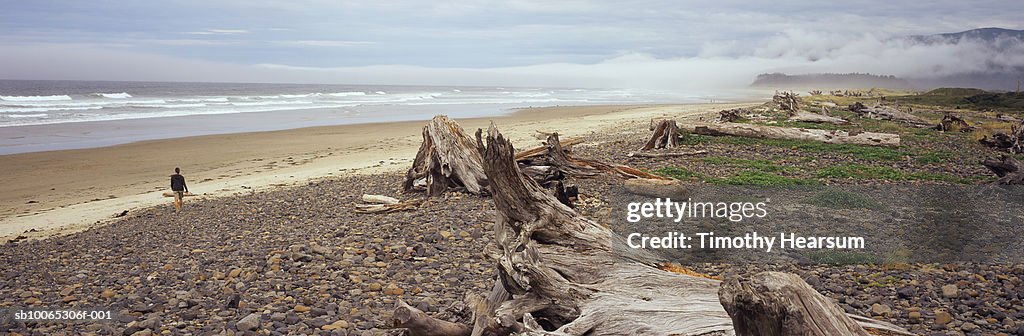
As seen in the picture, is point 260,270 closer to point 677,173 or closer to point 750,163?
point 677,173

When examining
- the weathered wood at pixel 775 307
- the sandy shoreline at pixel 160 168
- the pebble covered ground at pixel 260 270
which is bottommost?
the sandy shoreline at pixel 160 168

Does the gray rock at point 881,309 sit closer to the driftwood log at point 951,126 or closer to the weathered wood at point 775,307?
the weathered wood at point 775,307

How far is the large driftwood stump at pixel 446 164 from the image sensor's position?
11.7 m

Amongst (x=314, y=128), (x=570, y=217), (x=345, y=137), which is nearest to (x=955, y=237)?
(x=570, y=217)

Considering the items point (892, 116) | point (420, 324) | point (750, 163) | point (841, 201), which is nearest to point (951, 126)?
point (892, 116)

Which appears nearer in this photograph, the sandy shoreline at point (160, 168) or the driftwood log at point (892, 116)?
the sandy shoreline at point (160, 168)

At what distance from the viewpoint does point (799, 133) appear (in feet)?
60.2

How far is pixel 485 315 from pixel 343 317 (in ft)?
5.71

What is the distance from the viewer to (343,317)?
20.0 ft

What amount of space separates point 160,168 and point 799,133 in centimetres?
1785

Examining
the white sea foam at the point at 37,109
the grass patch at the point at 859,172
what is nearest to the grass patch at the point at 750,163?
the grass patch at the point at 859,172

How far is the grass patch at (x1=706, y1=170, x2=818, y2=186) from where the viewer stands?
11404mm

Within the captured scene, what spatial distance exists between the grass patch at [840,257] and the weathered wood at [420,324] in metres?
4.02
